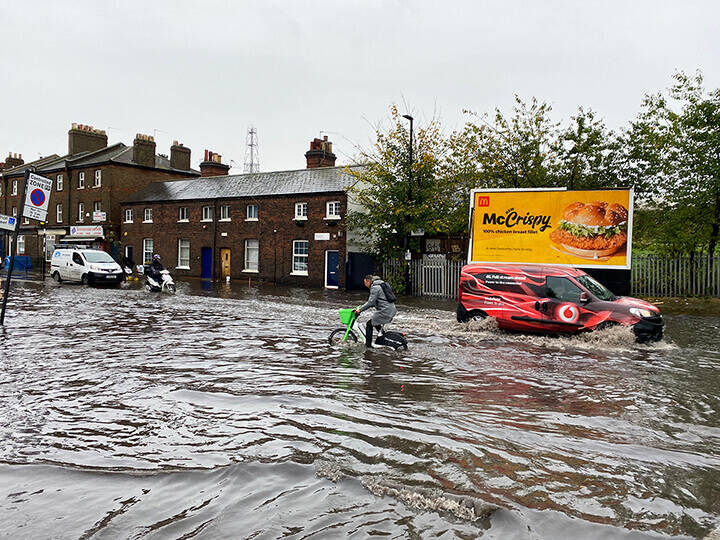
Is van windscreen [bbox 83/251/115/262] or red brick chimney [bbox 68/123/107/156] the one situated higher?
red brick chimney [bbox 68/123/107/156]

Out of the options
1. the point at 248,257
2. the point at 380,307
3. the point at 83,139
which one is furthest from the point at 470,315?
the point at 83,139

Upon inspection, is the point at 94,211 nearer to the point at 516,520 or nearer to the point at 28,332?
the point at 28,332

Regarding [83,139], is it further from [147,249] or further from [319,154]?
[319,154]

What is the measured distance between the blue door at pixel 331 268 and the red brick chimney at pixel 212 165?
16004 millimetres

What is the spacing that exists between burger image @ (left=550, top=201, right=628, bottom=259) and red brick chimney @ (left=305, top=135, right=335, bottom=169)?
75.5 feet

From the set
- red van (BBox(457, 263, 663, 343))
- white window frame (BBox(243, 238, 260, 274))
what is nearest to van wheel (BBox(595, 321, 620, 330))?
red van (BBox(457, 263, 663, 343))

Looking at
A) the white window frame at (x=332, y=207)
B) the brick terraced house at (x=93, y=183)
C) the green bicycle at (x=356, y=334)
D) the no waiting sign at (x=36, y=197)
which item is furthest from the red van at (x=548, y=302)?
the brick terraced house at (x=93, y=183)

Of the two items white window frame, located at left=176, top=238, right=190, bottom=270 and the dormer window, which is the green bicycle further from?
white window frame, located at left=176, top=238, right=190, bottom=270

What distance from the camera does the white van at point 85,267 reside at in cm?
2786

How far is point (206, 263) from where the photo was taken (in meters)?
37.8

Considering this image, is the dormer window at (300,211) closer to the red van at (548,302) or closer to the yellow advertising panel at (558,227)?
the yellow advertising panel at (558,227)

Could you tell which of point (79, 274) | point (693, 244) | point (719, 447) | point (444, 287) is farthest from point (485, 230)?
point (79, 274)

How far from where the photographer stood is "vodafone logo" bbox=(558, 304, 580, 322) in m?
12.1

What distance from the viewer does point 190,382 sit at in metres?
7.92
